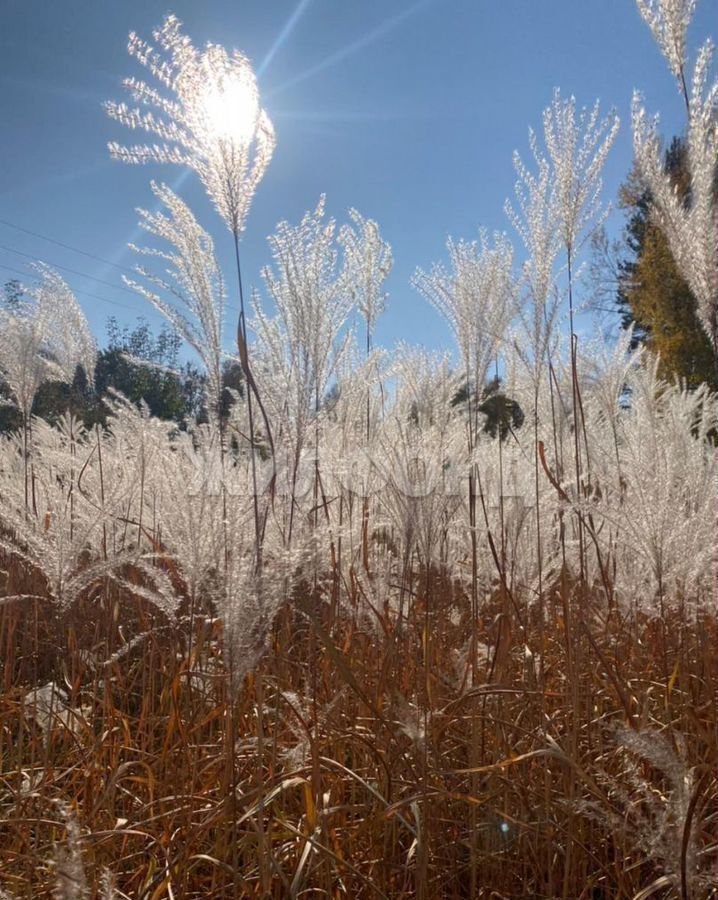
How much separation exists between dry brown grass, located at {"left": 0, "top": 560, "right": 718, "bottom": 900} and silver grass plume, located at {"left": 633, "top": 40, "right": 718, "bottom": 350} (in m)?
0.73

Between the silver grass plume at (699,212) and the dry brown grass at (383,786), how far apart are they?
2.38ft

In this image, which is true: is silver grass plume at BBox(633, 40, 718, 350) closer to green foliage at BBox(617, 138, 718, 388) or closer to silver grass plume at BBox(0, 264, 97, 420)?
silver grass plume at BBox(0, 264, 97, 420)

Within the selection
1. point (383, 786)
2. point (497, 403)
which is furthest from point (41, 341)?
point (497, 403)

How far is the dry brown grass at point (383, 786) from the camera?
136 centimetres

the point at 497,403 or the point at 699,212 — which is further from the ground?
the point at 497,403

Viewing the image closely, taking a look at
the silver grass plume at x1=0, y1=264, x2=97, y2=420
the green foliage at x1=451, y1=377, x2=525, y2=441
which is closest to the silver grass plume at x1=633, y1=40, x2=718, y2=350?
the green foliage at x1=451, y1=377, x2=525, y2=441

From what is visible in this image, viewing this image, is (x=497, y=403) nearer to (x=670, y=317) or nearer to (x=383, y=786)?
(x=383, y=786)

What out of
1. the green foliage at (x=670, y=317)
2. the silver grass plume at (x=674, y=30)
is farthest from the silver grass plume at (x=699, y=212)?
the green foliage at (x=670, y=317)

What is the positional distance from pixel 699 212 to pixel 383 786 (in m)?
1.36

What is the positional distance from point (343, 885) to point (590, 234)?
68.1 inches

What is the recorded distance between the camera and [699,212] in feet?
3.63

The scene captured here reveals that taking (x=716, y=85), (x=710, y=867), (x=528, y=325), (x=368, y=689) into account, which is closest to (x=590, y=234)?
(x=528, y=325)

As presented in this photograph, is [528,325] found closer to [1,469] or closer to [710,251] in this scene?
[710,251]

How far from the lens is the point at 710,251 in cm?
107
